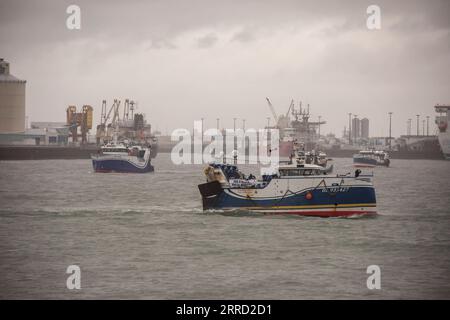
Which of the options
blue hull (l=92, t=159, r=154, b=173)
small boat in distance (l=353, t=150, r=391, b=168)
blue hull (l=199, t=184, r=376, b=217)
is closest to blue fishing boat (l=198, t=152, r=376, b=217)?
blue hull (l=199, t=184, r=376, b=217)

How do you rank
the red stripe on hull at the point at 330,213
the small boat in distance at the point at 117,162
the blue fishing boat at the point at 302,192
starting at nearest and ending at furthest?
the blue fishing boat at the point at 302,192, the red stripe on hull at the point at 330,213, the small boat in distance at the point at 117,162

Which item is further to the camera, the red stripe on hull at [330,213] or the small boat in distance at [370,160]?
the small boat in distance at [370,160]

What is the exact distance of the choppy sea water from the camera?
113ft

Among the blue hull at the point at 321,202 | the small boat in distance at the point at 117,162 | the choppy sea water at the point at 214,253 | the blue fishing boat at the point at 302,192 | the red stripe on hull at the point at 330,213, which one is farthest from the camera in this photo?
the small boat in distance at the point at 117,162

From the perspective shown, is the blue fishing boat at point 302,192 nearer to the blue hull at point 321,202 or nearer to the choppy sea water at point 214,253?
the blue hull at point 321,202

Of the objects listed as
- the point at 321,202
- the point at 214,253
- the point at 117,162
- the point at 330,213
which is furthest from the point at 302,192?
the point at 117,162

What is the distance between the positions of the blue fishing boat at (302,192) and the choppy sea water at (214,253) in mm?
729

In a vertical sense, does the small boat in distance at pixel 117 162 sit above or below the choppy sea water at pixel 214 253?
above

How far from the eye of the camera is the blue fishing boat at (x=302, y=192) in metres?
52.7

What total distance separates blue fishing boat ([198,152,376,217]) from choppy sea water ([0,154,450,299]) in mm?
729

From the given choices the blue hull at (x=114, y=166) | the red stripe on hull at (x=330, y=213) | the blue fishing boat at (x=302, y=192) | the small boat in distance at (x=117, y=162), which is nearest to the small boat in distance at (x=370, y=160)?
the small boat in distance at (x=117, y=162)

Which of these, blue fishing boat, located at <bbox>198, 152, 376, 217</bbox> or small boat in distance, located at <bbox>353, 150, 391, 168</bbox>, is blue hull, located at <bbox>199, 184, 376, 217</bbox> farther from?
small boat in distance, located at <bbox>353, 150, 391, 168</bbox>
